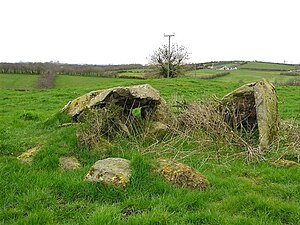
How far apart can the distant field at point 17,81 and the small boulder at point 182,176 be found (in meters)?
31.8

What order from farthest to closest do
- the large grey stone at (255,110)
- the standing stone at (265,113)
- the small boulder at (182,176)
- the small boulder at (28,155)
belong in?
the large grey stone at (255,110), the standing stone at (265,113), the small boulder at (28,155), the small boulder at (182,176)

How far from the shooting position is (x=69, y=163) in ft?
21.5

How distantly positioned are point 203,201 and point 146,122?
3.93m

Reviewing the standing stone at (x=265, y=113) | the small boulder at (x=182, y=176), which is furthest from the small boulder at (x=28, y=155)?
the standing stone at (x=265, y=113)

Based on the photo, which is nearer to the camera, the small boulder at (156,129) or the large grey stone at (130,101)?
the large grey stone at (130,101)

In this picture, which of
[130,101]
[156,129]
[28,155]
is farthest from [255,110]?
[28,155]

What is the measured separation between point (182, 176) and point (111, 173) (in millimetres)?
1212

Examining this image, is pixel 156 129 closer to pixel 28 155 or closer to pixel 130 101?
pixel 130 101

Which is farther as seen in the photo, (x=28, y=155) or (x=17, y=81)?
(x=17, y=81)

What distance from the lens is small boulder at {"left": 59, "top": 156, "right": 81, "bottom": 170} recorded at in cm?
638

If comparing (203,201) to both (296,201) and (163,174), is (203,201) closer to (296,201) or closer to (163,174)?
(163,174)

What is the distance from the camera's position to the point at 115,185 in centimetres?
527

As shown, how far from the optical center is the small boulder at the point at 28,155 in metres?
6.61

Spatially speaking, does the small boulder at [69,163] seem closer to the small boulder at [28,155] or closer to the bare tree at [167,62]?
the small boulder at [28,155]
